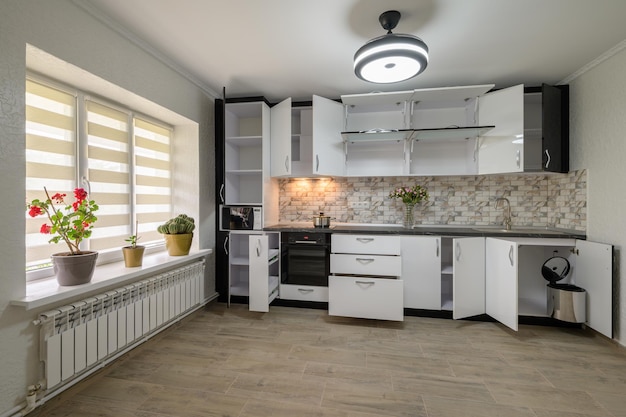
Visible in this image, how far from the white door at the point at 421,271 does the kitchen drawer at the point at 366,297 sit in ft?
0.89

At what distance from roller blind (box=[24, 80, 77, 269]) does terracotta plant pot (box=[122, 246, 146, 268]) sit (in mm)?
363

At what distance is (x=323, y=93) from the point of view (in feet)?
10.4

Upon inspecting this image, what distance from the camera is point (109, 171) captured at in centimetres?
224

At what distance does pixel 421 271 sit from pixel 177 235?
231 centimetres

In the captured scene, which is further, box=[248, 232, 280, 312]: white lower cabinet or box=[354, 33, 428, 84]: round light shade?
box=[248, 232, 280, 312]: white lower cabinet

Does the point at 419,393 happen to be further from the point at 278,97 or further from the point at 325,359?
the point at 278,97

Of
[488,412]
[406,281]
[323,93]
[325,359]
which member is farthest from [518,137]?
[325,359]

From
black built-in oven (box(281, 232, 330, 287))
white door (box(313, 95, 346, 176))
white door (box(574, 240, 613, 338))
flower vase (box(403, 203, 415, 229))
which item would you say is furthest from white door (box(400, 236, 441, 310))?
white door (box(574, 240, 613, 338))

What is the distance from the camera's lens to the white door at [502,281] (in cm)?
241

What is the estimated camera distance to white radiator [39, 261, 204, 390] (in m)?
1.57

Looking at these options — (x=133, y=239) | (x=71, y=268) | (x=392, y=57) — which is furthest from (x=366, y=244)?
(x=71, y=268)

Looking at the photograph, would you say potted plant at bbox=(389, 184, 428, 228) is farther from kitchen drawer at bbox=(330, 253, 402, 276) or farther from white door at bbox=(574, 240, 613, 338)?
white door at bbox=(574, 240, 613, 338)

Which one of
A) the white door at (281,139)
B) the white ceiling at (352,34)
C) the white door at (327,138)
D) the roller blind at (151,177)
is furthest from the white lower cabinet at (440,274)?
the roller blind at (151,177)

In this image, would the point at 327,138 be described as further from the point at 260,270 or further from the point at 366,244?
the point at 260,270
